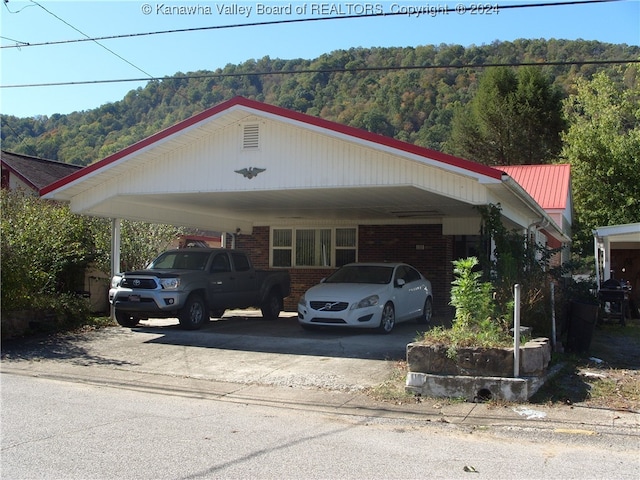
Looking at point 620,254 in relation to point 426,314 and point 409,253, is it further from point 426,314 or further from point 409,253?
point 426,314

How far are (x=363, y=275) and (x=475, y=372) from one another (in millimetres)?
6071

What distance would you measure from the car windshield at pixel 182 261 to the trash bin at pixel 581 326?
7.86 m

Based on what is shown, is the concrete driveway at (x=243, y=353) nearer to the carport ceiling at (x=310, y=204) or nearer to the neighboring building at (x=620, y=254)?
the carport ceiling at (x=310, y=204)

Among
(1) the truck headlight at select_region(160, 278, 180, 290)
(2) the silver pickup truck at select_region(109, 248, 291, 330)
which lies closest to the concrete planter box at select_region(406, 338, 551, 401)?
(1) the truck headlight at select_region(160, 278, 180, 290)

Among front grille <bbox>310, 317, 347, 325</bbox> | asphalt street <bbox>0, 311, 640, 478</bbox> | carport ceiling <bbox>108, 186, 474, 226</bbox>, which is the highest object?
carport ceiling <bbox>108, 186, 474, 226</bbox>

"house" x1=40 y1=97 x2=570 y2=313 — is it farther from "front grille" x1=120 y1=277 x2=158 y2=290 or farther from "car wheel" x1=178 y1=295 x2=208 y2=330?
"car wheel" x1=178 y1=295 x2=208 y2=330

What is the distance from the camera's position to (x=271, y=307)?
643 inches

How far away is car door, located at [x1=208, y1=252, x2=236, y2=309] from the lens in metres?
14.0

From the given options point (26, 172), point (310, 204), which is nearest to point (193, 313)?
point (310, 204)

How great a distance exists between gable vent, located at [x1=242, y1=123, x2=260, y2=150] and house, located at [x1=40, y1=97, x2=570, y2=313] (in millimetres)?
22

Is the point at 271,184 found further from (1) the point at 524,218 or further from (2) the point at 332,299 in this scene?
(1) the point at 524,218

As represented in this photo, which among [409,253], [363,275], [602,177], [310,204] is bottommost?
[363,275]

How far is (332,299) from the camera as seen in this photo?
12695 mm

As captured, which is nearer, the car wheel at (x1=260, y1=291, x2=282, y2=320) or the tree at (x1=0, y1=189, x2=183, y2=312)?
the tree at (x1=0, y1=189, x2=183, y2=312)
